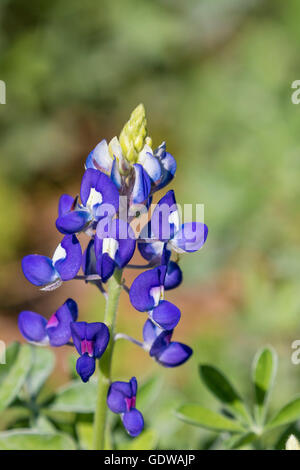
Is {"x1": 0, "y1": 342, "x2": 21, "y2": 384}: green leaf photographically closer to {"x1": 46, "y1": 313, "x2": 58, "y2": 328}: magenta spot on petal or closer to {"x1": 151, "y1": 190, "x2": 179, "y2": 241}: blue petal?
{"x1": 46, "y1": 313, "x2": 58, "y2": 328}: magenta spot on petal

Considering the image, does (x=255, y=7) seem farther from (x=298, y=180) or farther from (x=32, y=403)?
(x=32, y=403)

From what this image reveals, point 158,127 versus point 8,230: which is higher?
point 158,127

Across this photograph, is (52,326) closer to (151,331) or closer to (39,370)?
(151,331)

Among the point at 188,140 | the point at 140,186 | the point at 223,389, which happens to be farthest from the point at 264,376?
the point at 188,140

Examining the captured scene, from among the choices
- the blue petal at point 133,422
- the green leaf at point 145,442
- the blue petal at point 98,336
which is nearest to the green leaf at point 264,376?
the green leaf at point 145,442

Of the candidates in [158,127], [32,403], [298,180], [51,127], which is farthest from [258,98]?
[32,403]

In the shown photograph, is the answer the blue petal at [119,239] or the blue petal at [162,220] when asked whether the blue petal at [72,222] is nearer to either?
the blue petal at [119,239]
